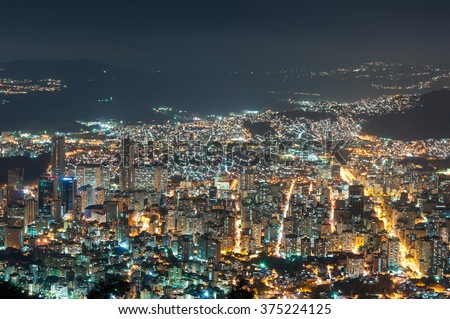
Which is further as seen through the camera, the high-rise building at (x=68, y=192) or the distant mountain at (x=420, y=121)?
the distant mountain at (x=420, y=121)

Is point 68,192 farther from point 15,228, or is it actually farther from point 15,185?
point 15,228

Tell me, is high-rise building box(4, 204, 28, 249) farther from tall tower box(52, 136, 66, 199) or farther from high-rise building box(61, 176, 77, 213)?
tall tower box(52, 136, 66, 199)

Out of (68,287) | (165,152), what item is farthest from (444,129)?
(68,287)

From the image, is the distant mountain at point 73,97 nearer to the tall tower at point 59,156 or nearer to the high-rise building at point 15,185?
the tall tower at point 59,156

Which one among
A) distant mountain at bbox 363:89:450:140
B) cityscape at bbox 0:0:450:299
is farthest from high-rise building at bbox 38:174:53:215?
distant mountain at bbox 363:89:450:140

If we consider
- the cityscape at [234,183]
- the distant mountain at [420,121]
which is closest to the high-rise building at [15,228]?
the cityscape at [234,183]

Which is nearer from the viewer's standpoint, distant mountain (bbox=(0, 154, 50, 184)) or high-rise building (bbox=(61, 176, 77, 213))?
high-rise building (bbox=(61, 176, 77, 213))

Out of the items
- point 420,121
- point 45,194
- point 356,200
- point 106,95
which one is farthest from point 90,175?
point 420,121

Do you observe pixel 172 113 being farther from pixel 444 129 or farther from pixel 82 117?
pixel 444 129

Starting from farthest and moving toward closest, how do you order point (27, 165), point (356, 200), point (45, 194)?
point (27, 165)
point (45, 194)
point (356, 200)
